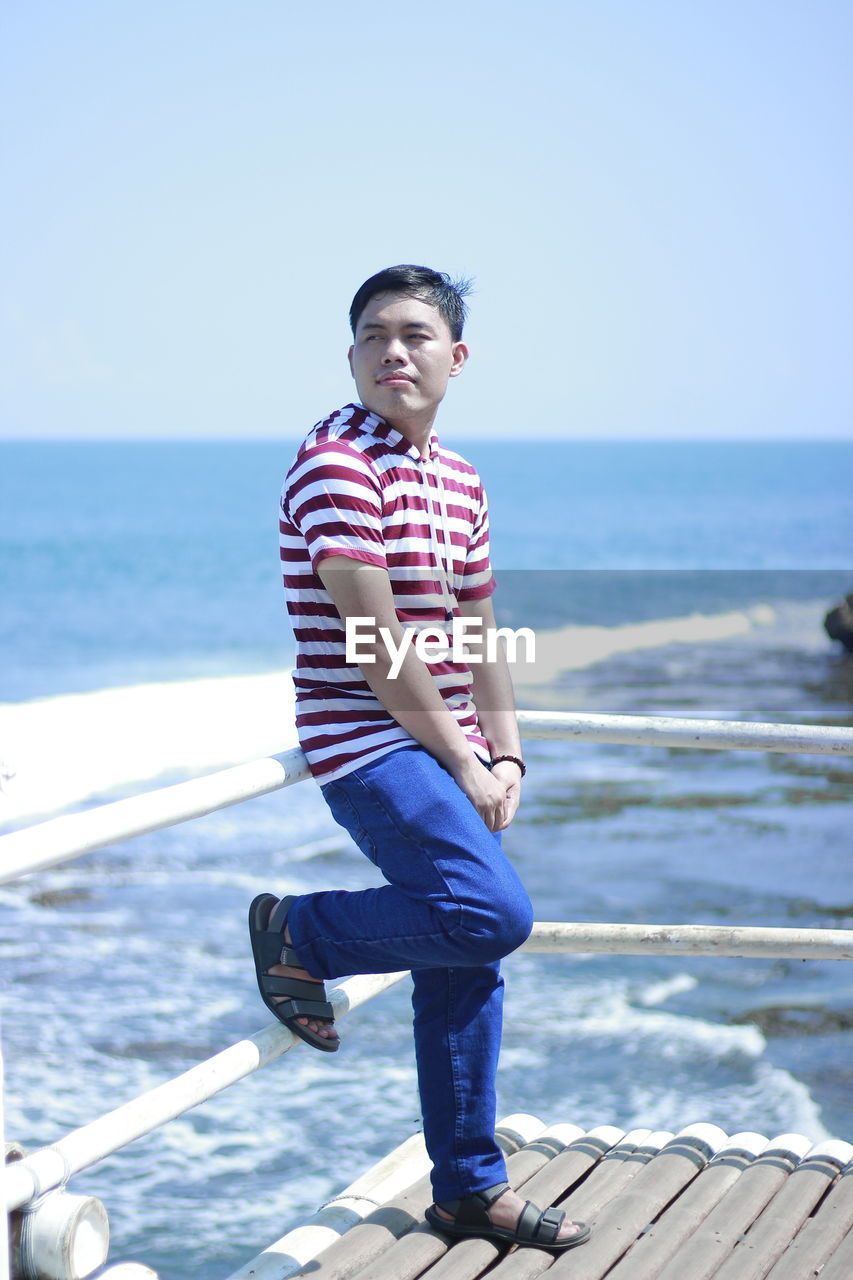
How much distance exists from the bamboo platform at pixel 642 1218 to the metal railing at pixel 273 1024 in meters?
0.37

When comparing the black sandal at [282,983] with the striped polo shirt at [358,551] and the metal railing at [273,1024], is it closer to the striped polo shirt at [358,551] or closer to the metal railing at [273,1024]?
the metal railing at [273,1024]

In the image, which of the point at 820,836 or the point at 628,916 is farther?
the point at 820,836

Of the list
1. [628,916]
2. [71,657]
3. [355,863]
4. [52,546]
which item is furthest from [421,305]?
[52,546]

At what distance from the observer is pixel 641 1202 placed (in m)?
2.34

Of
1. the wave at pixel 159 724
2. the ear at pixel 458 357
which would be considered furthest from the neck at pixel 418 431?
the wave at pixel 159 724

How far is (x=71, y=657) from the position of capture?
27.6m

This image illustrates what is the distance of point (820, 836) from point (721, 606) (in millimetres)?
25705

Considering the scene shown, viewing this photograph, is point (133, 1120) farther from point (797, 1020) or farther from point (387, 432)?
point (797, 1020)

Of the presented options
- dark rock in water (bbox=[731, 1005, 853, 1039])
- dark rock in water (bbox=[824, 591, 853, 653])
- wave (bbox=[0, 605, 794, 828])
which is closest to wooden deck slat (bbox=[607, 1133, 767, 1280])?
dark rock in water (bbox=[731, 1005, 853, 1039])

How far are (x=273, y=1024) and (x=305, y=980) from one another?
0.31 ft

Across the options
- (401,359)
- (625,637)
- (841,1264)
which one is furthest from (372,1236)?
(625,637)

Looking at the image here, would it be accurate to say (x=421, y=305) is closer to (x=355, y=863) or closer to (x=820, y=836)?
(x=355, y=863)

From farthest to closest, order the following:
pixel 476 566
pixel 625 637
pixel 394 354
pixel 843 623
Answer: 1. pixel 625 637
2. pixel 843 623
3. pixel 476 566
4. pixel 394 354

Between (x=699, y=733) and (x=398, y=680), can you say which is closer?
(x=398, y=680)
